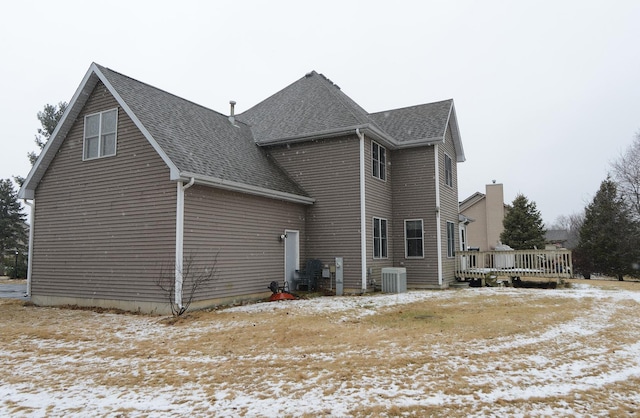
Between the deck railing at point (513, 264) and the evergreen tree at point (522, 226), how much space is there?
1475 cm

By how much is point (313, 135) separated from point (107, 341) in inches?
377

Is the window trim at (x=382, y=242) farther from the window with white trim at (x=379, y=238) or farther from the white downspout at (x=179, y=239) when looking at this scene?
the white downspout at (x=179, y=239)

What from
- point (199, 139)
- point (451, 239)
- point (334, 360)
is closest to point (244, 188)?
point (199, 139)

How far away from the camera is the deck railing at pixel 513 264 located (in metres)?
15.9

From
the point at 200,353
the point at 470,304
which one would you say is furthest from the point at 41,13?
the point at 470,304

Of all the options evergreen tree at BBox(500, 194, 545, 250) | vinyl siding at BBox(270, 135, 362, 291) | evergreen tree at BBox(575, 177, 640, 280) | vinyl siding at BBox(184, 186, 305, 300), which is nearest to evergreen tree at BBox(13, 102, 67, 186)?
vinyl siding at BBox(270, 135, 362, 291)

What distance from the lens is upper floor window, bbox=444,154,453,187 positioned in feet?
58.0

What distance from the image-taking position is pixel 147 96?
42.1ft

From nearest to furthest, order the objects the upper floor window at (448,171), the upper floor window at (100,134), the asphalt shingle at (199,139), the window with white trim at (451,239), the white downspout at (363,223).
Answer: the asphalt shingle at (199,139) → the upper floor window at (100,134) → the white downspout at (363,223) → the window with white trim at (451,239) → the upper floor window at (448,171)

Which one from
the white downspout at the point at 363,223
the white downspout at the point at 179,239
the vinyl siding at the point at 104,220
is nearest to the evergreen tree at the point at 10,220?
the vinyl siding at the point at 104,220

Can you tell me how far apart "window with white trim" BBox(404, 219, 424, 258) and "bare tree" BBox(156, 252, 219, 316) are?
8.25 metres

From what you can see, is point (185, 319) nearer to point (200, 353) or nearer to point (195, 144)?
point (200, 353)

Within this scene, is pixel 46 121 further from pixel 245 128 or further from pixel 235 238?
pixel 235 238

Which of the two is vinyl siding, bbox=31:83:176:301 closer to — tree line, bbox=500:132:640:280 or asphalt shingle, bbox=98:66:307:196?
asphalt shingle, bbox=98:66:307:196
